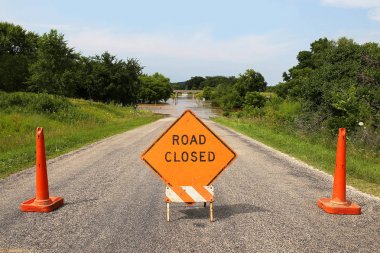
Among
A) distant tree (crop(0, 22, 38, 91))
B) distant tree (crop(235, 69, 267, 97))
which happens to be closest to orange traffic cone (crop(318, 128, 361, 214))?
distant tree (crop(0, 22, 38, 91))

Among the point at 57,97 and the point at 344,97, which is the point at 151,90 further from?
the point at 344,97

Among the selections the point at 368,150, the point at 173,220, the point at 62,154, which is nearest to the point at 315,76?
the point at 368,150

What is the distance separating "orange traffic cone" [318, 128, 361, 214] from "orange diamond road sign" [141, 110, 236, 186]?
1949mm

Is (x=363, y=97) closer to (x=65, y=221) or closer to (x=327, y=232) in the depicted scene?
(x=327, y=232)

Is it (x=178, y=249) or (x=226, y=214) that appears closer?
(x=178, y=249)

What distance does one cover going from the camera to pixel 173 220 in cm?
557

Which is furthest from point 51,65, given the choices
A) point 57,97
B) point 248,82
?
point 248,82

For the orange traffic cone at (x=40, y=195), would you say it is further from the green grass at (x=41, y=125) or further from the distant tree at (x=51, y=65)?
the distant tree at (x=51, y=65)

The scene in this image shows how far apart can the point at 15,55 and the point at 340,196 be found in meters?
69.6

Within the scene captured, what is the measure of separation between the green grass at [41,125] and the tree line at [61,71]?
245 inches

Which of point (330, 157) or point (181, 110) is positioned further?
point (181, 110)

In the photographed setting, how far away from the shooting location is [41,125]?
23047 mm

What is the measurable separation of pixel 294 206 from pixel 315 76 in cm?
1731

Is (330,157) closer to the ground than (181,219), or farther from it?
closer to the ground
